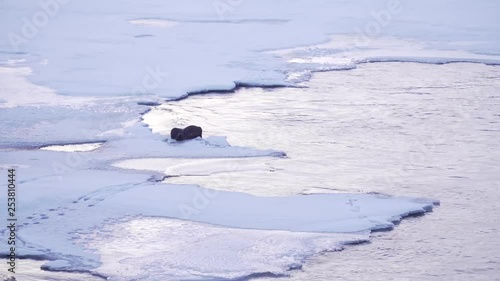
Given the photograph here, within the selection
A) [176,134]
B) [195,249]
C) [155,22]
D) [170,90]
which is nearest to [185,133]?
[176,134]

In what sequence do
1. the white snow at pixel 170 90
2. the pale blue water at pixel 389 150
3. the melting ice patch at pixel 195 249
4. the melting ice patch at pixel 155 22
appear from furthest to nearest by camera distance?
the melting ice patch at pixel 155 22, the white snow at pixel 170 90, the pale blue water at pixel 389 150, the melting ice patch at pixel 195 249

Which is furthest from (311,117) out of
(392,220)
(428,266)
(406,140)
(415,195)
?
(428,266)

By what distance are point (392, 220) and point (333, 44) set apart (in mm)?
9584

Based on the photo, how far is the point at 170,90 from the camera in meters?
10.7

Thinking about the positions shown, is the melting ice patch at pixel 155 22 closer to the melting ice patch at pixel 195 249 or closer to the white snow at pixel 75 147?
the white snow at pixel 75 147

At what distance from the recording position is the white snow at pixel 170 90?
18.7ft

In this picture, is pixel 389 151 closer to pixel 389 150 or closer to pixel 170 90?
pixel 389 150

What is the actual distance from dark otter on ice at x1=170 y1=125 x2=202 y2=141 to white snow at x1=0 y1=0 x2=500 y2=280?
3.7 inches

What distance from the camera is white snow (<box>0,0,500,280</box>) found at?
570cm

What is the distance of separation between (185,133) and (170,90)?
2.64 metres

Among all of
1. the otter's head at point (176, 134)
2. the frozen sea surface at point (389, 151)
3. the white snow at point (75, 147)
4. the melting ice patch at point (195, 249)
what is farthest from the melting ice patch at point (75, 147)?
the melting ice patch at point (195, 249)

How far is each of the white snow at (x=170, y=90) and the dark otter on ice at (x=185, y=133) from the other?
0.31ft

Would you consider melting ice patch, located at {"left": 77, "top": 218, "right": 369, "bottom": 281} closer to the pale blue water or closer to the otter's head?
the pale blue water

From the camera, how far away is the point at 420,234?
228 inches
